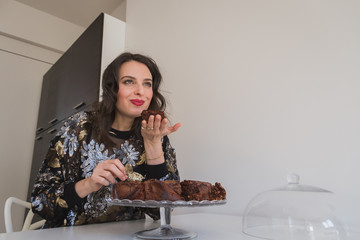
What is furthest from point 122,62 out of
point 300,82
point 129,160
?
point 300,82

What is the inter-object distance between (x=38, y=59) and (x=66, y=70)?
35.9 inches

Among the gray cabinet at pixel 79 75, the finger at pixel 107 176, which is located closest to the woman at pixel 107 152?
the finger at pixel 107 176

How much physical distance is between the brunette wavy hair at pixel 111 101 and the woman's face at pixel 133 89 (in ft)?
0.09

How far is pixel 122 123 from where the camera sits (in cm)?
114

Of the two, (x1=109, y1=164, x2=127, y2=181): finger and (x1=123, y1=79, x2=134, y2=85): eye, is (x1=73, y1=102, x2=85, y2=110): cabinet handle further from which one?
(x1=109, y1=164, x2=127, y2=181): finger

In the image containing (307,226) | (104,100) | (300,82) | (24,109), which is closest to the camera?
(307,226)

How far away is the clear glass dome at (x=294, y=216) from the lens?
628 mm

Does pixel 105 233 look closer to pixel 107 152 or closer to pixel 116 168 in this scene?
pixel 116 168

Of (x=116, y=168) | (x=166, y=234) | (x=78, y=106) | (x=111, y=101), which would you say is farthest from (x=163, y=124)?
(x=78, y=106)

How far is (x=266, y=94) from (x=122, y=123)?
1.93 feet

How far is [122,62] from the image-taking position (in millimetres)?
1195

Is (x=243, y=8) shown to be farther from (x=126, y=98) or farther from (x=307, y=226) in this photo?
(x=307, y=226)

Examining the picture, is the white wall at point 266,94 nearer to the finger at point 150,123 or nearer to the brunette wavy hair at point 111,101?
the brunette wavy hair at point 111,101

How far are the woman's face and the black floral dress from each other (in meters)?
0.10
